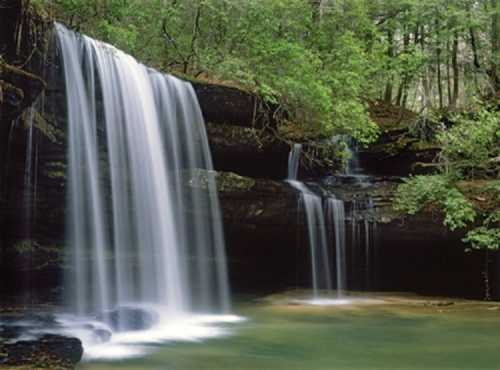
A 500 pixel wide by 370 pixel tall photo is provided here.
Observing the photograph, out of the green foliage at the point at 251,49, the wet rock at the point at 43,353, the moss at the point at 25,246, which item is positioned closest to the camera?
the wet rock at the point at 43,353

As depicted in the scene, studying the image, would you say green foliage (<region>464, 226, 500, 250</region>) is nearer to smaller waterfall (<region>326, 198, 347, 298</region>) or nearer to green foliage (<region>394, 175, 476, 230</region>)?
green foliage (<region>394, 175, 476, 230</region>)

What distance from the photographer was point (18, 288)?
11594 millimetres

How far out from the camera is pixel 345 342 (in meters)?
9.46

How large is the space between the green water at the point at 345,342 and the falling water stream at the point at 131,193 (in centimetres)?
103

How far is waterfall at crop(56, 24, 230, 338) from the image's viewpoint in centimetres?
1062

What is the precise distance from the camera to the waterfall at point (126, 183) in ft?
34.8

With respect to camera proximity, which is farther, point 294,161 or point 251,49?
point 294,161

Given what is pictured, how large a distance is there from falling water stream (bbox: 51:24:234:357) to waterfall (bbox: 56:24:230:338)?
0.07 feet

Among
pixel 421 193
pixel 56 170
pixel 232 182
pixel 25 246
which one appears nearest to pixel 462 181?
pixel 421 193

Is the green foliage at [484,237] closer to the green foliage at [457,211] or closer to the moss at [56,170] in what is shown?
the green foliage at [457,211]

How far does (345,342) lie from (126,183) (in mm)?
5319

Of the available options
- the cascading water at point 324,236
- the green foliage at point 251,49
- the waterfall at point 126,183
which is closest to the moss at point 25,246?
the waterfall at point 126,183

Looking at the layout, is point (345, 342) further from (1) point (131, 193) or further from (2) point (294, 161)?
(2) point (294, 161)

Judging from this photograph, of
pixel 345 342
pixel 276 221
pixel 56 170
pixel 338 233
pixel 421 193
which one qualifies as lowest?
pixel 345 342
